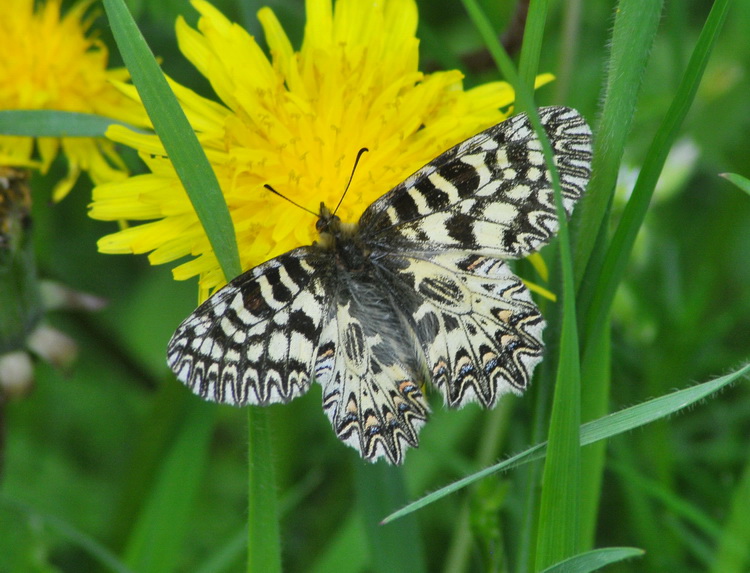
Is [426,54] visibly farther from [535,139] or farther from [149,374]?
[149,374]

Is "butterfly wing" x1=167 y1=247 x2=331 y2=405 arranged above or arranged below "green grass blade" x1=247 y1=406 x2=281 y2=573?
above

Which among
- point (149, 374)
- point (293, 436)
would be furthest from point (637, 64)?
point (149, 374)

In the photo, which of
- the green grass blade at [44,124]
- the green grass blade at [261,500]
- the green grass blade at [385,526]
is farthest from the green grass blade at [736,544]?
the green grass blade at [44,124]

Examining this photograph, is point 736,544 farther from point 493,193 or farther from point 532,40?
point 532,40

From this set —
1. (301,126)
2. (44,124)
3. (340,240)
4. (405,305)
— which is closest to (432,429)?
(405,305)

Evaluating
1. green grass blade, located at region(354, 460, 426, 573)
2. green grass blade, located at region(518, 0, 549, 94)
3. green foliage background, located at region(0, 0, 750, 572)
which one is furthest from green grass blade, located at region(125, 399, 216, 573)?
green grass blade, located at region(518, 0, 549, 94)

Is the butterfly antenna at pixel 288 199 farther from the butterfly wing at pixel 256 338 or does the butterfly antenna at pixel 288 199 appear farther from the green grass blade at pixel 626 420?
the green grass blade at pixel 626 420

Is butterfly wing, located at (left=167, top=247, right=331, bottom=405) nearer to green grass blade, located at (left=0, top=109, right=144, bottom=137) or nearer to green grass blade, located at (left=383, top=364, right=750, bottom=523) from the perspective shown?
green grass blade, located at (left=383, top=364, right=750, bottom=523)
